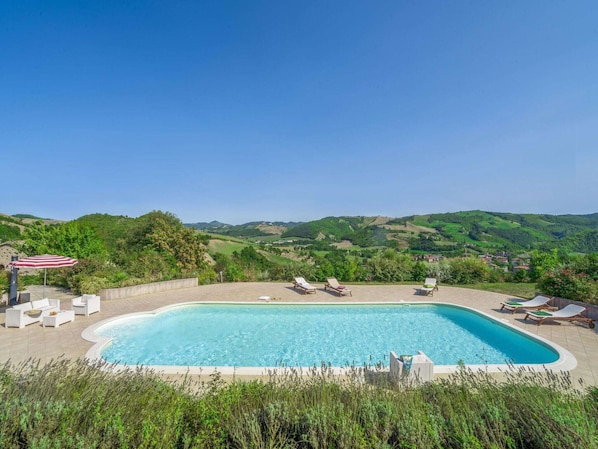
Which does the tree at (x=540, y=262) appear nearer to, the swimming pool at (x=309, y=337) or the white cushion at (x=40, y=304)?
the swimming pool at (x=309, y=337)

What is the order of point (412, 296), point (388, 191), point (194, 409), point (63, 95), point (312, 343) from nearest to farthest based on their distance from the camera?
point (194, 409) → point (312, 343) → point (412, 296) → point (63, 95) → point (388, 191)

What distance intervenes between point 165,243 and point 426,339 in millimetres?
16616

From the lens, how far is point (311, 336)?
8.44m

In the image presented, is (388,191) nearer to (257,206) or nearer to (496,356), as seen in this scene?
(257,206)

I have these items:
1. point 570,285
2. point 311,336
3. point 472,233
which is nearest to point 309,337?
point 311,336

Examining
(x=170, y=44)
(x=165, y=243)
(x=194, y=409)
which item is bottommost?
(x=194, y=409)

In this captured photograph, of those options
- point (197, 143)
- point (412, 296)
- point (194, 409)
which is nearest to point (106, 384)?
point (194, 409)

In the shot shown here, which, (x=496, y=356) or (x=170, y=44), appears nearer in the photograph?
(x=496, y=356)

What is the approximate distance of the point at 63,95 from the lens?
51.5ft

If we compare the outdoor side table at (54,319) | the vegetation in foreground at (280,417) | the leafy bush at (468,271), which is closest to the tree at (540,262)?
the leafy bush at (468,271)

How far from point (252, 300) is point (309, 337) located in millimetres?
4025

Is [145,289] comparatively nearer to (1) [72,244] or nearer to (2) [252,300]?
(2) [252,300]

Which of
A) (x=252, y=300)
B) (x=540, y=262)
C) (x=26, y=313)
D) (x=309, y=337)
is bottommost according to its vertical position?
(x=309, y=337)

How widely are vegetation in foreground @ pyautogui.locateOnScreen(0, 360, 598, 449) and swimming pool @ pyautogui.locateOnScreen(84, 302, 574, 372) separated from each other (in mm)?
2342
